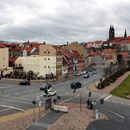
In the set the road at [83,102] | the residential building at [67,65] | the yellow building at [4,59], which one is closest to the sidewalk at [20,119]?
the road at [83,102]

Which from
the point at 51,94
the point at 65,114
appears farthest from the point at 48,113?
the point at 51,94

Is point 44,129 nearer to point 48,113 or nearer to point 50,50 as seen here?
point 48,113

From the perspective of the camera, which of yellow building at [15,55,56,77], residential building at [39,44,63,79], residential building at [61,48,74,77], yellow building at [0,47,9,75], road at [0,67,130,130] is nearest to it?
road at [0,67,130,130]

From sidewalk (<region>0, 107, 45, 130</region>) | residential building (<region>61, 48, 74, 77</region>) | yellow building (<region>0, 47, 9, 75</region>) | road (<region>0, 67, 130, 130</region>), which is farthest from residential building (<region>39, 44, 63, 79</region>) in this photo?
sidewalk (<region>0, 107, 45, 130</region>)

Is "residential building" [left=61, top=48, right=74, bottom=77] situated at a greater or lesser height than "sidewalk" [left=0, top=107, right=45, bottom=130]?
greater

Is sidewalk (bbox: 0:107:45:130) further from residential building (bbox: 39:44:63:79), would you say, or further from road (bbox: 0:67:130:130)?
residential building (bbox: 39:44:63:79)

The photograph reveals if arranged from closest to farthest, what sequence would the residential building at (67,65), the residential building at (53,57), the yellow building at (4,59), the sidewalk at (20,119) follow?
the sidewalk at (20,119)
the yellow building at (4,59)
the residential building at (53,57)
the residential building at (67,65)

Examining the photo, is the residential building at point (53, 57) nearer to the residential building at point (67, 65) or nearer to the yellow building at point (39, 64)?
the yellow building at point (39, 64)

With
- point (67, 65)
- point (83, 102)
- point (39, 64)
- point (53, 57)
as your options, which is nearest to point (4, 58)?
point (39, 64)

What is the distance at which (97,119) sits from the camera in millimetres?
52781

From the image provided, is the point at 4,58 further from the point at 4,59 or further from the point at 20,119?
the point at 20,119

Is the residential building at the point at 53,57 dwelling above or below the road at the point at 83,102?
above

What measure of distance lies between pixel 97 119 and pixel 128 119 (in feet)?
17.2

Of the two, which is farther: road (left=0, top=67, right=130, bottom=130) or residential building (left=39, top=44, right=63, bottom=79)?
residential building (left=39, top=44, right=63, bottom=79)
